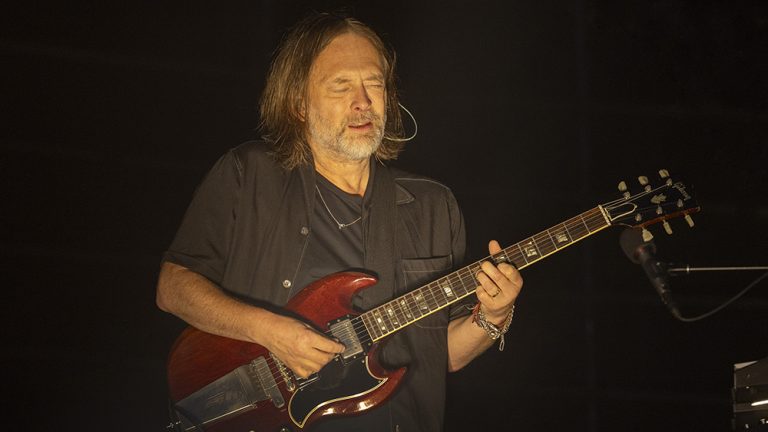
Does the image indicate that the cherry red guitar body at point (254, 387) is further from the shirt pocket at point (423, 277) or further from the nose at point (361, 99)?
the nose at point (361, 99)

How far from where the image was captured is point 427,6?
375cm

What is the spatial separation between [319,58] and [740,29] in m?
2.21

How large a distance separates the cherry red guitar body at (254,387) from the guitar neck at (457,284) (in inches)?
7.0

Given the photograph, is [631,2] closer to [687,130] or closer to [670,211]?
[687,130]

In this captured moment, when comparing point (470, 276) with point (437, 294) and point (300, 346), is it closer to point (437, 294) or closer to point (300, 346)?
point (437, 294)

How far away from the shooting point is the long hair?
10.1ft

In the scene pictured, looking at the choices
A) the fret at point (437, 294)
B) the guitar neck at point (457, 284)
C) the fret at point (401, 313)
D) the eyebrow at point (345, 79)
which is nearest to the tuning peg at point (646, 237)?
the guitar neck at point (457, 284)

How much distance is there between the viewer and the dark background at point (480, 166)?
3.51 meters

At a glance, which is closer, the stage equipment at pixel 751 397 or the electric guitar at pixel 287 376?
the stage equipment at pixel 751 397

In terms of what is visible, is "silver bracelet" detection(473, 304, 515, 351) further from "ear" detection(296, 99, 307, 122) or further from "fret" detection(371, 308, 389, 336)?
"ear" detection(296, 99, 307, 122)

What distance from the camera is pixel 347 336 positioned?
2658 millimetres

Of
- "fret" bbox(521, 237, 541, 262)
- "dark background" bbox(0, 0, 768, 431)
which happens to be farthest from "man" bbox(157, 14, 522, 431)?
"dark background" bbox(0, 0, 768, 431)

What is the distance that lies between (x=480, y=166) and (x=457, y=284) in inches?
Result: 43.1

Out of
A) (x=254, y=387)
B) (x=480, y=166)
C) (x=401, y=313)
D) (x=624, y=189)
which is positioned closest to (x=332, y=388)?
(x=254, y=387)
